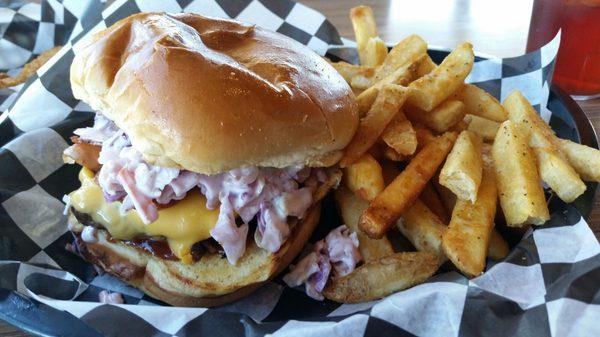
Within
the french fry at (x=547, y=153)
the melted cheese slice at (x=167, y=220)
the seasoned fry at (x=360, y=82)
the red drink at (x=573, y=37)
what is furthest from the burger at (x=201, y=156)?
the red drink at (x=573, y=37)

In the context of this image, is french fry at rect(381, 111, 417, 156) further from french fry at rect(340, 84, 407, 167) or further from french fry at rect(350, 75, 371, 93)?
french fry at rect(350, 75, 371, 93)

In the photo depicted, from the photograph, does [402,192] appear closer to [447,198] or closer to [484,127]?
[447,198]

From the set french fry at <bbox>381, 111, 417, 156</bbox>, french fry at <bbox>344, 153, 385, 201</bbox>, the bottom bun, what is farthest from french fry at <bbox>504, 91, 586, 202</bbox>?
the bottom bun

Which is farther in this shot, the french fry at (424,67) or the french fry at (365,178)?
the french fry at (424,67)

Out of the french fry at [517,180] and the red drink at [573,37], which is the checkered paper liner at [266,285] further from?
the red drink at [573,37]

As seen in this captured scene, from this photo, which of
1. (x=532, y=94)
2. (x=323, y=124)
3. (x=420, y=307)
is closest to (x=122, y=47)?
(x=323, y=124)

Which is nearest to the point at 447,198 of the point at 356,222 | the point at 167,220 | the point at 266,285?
the point at 356,222

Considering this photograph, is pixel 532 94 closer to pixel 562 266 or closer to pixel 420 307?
pixel 562 266
